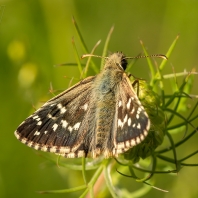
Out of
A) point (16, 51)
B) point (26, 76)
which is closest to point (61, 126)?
point (26, 76)

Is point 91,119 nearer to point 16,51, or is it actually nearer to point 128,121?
point 128,121

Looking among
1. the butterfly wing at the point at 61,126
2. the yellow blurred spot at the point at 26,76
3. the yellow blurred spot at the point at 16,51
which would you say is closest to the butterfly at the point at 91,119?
the butterfly wing at the point at 61,126

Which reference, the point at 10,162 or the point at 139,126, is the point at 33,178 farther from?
the point at 139,126

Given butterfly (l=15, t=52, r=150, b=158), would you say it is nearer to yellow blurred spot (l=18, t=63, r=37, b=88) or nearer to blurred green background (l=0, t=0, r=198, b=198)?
blurred green background (l=0, t=0, r=198, b=198)

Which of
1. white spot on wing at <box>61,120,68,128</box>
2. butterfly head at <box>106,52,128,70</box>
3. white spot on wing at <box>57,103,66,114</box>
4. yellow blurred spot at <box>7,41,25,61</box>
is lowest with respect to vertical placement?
white spot on wing at <box>61,120,68,128</box>

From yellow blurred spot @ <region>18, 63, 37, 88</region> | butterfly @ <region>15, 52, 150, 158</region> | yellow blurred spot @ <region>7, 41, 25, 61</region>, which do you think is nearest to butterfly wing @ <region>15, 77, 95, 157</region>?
butterfly @ <region>15, 52, 150, 158</region>

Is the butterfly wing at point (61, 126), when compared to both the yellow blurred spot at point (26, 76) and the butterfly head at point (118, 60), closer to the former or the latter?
the butterfly head at point (118, 60)

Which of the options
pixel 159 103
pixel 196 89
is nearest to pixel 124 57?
pixel 159 103
